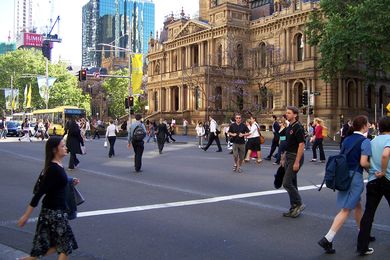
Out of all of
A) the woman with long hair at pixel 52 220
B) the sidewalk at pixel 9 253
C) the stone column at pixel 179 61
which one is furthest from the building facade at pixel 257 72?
the woman with long hair at pixel 52 220

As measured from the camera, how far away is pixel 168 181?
13039mm

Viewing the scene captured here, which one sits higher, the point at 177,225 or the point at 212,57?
the point at 212,57

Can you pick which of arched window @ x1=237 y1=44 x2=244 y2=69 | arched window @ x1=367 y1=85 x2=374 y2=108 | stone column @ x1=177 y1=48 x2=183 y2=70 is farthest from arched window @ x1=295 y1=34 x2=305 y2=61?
stone column @ x1=177 y1=48 x2=183 y2=70

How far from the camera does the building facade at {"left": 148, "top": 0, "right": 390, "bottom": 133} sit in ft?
180

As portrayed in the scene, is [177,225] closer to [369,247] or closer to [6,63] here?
[369,247]

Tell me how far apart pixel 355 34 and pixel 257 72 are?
2279 cm

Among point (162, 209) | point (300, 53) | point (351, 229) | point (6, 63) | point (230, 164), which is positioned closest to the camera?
point (351, 229)

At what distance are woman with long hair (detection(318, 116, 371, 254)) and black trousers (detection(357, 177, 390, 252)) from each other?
0.50 ft

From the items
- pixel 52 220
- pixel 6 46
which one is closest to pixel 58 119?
pixel 52 220

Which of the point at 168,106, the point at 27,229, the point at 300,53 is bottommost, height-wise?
the point at 27,229

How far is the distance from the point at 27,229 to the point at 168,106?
64.4 meters

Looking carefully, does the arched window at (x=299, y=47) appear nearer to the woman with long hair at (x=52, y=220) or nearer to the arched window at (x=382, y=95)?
the arched window at (x=382, y=95)

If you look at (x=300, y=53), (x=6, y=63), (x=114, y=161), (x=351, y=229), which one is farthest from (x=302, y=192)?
(x=6, y=63)

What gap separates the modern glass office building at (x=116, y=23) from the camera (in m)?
88.1
